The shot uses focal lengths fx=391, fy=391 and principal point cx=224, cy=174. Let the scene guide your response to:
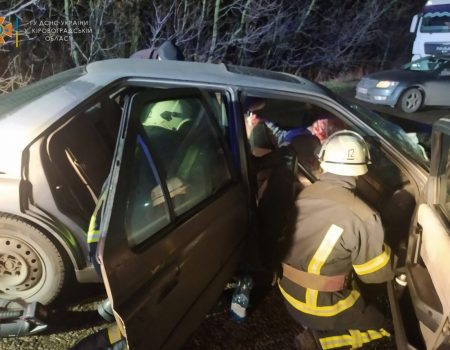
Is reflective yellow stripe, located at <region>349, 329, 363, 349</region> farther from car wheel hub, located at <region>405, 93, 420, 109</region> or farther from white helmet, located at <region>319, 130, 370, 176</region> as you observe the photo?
car wheel hub, located at <region>405, 93, 420, 109</region>

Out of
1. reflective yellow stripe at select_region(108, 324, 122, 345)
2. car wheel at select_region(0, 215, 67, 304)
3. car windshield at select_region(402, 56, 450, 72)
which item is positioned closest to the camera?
reflective yellow stripe at select_region(108, 324, 122, 345)

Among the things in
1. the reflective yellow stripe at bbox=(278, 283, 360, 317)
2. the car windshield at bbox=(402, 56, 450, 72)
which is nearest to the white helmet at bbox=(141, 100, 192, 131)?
the reflective yellow stripe at bbox=(278, 283, 360, 317)

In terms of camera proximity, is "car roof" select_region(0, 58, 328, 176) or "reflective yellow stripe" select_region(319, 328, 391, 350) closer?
"car roof" select_region(0, 58, 328, 176)

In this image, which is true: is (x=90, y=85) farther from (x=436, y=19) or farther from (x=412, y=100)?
(x=436, y=19)

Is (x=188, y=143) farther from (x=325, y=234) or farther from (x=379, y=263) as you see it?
(x=379, y=263)

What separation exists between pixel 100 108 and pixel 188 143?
0.61 metres

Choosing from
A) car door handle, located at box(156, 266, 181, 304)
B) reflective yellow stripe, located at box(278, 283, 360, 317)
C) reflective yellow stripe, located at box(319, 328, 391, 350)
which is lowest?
reflective yellow stripe, located at box(319, 328, 391, 350)

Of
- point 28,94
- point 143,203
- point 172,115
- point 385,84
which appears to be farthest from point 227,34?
point 143,203

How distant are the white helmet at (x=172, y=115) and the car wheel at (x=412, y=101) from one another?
7734mm

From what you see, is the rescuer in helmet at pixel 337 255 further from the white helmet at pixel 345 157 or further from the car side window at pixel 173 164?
the car side window at pixel 173 164

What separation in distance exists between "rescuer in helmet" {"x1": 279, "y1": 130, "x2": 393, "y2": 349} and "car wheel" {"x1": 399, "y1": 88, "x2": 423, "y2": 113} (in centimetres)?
739

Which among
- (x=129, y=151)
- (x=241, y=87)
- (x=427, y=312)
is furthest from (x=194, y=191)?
(x=427, y=312)

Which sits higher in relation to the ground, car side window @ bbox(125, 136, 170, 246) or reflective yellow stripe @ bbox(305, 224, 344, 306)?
car side window @ bbox(125, 136, 170, 246)

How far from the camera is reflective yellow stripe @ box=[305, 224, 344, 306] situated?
1.83m
